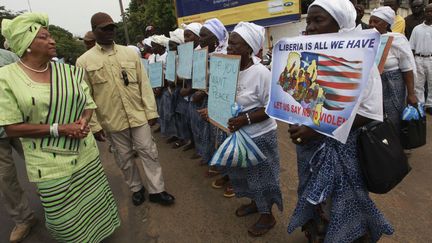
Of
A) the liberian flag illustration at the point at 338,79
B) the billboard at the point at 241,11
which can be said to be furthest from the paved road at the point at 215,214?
the billboard at the point at 241,11

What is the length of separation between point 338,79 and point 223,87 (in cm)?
114

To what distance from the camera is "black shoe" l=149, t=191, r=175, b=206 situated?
355 cm

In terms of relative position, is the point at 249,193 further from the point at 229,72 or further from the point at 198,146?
the point at 198,146

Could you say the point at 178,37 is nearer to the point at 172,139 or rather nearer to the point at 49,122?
the point at 172,139

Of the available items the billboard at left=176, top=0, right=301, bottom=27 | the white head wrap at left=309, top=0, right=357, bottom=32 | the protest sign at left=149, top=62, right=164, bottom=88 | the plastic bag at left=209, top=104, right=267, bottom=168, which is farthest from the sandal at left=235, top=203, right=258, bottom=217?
the billboard at left=176, top=0, right=301, bottom=27

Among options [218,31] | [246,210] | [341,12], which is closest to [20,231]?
[246,210]

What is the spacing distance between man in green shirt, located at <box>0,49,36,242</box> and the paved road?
0.13 m

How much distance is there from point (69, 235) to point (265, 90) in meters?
1.99

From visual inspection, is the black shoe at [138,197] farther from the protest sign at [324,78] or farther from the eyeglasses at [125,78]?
the protest sign at [324,78]

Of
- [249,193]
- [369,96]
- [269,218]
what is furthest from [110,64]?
[369,96]

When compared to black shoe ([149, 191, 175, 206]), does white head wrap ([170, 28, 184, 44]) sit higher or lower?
higher

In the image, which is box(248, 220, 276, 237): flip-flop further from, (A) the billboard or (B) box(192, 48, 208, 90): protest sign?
(A) the billboard

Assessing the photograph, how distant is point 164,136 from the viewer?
6.23m

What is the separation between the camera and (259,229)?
2.82 meters
